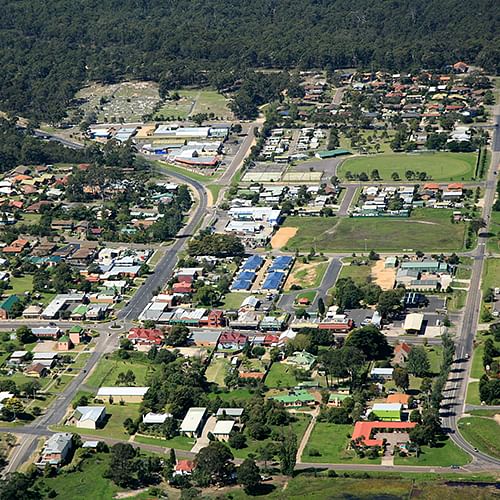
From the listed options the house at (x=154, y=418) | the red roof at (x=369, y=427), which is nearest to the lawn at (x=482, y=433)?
the red roof at (x=369, y=427)

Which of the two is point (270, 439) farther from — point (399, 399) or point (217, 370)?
point (217, 370)

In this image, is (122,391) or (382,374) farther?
(382,374)

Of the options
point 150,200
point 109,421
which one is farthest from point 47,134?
point 109,421

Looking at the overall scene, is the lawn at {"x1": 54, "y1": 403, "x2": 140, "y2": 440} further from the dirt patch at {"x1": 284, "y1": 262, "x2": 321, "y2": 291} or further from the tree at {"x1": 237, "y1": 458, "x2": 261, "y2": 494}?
the dirt patch at {"x1": 284, "y1": 262, "x2": 321, "y2": 291}

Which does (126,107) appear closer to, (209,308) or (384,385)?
(209,308)

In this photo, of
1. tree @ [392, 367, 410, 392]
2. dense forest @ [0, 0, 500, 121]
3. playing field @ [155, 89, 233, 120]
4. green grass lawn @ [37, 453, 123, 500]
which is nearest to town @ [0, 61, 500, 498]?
tree @ [392, 367, 410, 392]

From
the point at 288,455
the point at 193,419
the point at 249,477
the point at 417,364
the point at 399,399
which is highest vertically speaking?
the point at 417,364

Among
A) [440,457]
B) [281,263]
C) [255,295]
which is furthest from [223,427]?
[281,263]
